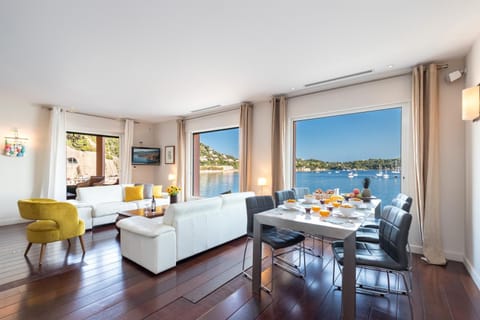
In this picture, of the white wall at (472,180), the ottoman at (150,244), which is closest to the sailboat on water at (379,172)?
the white wall at (472,180)

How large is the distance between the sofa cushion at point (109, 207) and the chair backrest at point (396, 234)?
16.8 feet

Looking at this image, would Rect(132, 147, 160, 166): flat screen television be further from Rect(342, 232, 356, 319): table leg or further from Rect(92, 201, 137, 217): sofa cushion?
Rect(342, 232, 356, 319): table leg

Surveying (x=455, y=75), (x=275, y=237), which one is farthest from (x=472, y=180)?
(x=275, y=237)

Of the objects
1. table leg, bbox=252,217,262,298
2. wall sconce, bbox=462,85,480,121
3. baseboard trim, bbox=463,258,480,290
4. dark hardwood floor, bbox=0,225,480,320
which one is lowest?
dark hardwood floor, bbox=0,225,480,320

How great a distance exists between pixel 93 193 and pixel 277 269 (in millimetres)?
4708

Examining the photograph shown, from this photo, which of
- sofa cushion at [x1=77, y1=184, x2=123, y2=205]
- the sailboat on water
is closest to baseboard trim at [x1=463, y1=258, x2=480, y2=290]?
the sailboat on water

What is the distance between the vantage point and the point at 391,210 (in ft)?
7.26

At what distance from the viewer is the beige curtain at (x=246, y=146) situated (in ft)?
17.8

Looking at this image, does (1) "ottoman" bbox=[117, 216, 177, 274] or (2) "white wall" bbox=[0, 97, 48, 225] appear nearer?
(1) "ottoman" bbox=[117, 216, 177, 274]

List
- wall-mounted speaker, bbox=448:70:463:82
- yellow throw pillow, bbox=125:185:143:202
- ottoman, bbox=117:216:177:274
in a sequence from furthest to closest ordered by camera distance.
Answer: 1. yellow throw pillow, bbox=125:185:143:202
2. wall-mounted speaker, bbox=448:70:463:82
3. ottoman, bbox=117:216:177:274

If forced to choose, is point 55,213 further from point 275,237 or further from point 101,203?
point 275,237

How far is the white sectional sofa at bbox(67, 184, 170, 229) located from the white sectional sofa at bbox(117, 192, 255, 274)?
2.00 meters

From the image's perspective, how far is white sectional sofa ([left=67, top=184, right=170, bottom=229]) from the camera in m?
4.72

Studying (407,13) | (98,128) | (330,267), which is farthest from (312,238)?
(98,128)
